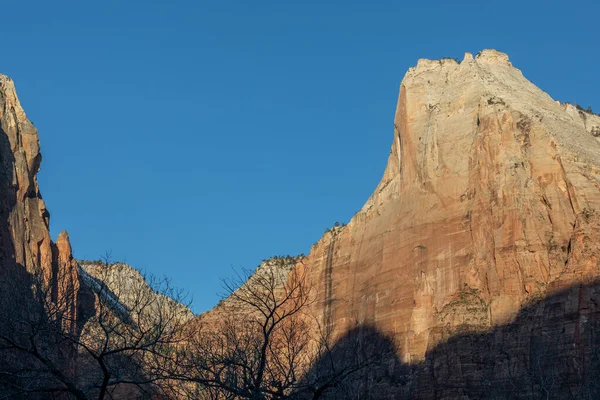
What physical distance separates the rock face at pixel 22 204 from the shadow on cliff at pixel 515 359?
28450 millimetres

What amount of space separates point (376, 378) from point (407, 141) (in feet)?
82.9

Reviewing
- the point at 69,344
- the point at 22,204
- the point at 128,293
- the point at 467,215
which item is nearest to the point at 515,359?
the point at 467,215

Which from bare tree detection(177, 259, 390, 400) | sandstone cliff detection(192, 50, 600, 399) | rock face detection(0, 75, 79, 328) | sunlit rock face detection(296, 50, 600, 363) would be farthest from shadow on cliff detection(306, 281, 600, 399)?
rock face detection(0, 75, 79, 328)

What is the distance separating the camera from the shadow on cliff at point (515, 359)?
67188 mm

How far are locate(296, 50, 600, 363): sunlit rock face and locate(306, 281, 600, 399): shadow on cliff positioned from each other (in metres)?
0.89

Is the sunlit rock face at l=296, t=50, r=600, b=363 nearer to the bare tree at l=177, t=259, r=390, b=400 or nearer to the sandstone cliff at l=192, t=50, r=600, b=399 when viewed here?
the sandstone cliff at l=192, t=50, r=600, b=399

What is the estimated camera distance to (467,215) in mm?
85250

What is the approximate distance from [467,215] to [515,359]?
16670mm

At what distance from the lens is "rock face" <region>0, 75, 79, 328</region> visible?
82.5 metres

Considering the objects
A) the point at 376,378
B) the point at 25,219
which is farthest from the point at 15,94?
the point at 376,378

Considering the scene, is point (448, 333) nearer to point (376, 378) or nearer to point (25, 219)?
point (376, 378)

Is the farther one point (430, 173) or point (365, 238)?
point (365, 238)

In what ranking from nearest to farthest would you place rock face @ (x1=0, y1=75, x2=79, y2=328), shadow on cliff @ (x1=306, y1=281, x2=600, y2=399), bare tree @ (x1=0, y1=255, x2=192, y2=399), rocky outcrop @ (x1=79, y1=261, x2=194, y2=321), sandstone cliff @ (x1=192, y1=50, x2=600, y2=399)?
bare tree @ (x1=0, y1=255, x2=192, y2=399) → rocky outcrop @ (x1=79, y1=261, x2=194, y2=321) → shadow on cliff @ (x1=306, y1=281, x2=600, y2=399) → sandstone cliff @ (x1=192, y1=50, x2=600, y2=399) → rock face @ (x1=0, y1=75, x2=79, y2=328)

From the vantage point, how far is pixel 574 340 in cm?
6888
